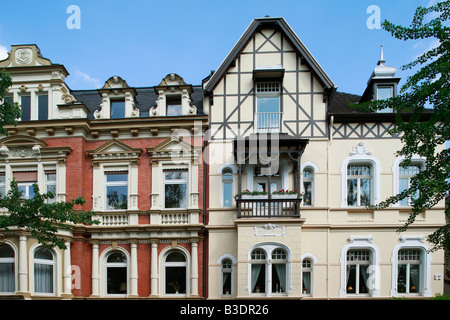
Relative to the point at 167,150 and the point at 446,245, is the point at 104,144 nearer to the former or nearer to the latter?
the point at 167,150

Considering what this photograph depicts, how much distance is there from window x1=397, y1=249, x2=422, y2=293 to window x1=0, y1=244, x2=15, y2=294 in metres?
14.8

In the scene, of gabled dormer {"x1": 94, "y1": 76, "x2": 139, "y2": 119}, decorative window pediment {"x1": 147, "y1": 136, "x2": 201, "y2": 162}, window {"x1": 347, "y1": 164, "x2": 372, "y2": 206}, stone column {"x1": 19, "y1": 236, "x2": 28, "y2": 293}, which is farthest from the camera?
gabled dormer {"x1": 94, "y1": 76, "x2": 139, "y2": 119}

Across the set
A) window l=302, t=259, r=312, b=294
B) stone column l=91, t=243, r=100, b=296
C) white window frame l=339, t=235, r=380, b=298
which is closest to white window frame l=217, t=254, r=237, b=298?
window l=302, t=259, r=312, b=294

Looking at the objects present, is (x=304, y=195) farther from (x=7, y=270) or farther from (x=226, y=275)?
(x=7, y=270)

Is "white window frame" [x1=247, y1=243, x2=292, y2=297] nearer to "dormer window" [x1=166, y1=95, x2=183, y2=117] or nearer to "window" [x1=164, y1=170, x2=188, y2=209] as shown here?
"window" [x1=164, y1=170, x2=188, y2=209]

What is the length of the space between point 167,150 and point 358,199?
7909 millimetres

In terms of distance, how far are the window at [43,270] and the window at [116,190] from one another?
2868 mm

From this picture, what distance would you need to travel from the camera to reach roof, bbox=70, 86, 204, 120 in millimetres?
15563

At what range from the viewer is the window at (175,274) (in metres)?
14.1

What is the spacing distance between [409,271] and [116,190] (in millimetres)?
12001

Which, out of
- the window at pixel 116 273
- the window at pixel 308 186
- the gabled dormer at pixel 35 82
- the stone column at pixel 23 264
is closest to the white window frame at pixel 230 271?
the window at pixel 308 186

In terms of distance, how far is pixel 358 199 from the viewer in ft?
46.5

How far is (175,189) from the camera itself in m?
14.6
